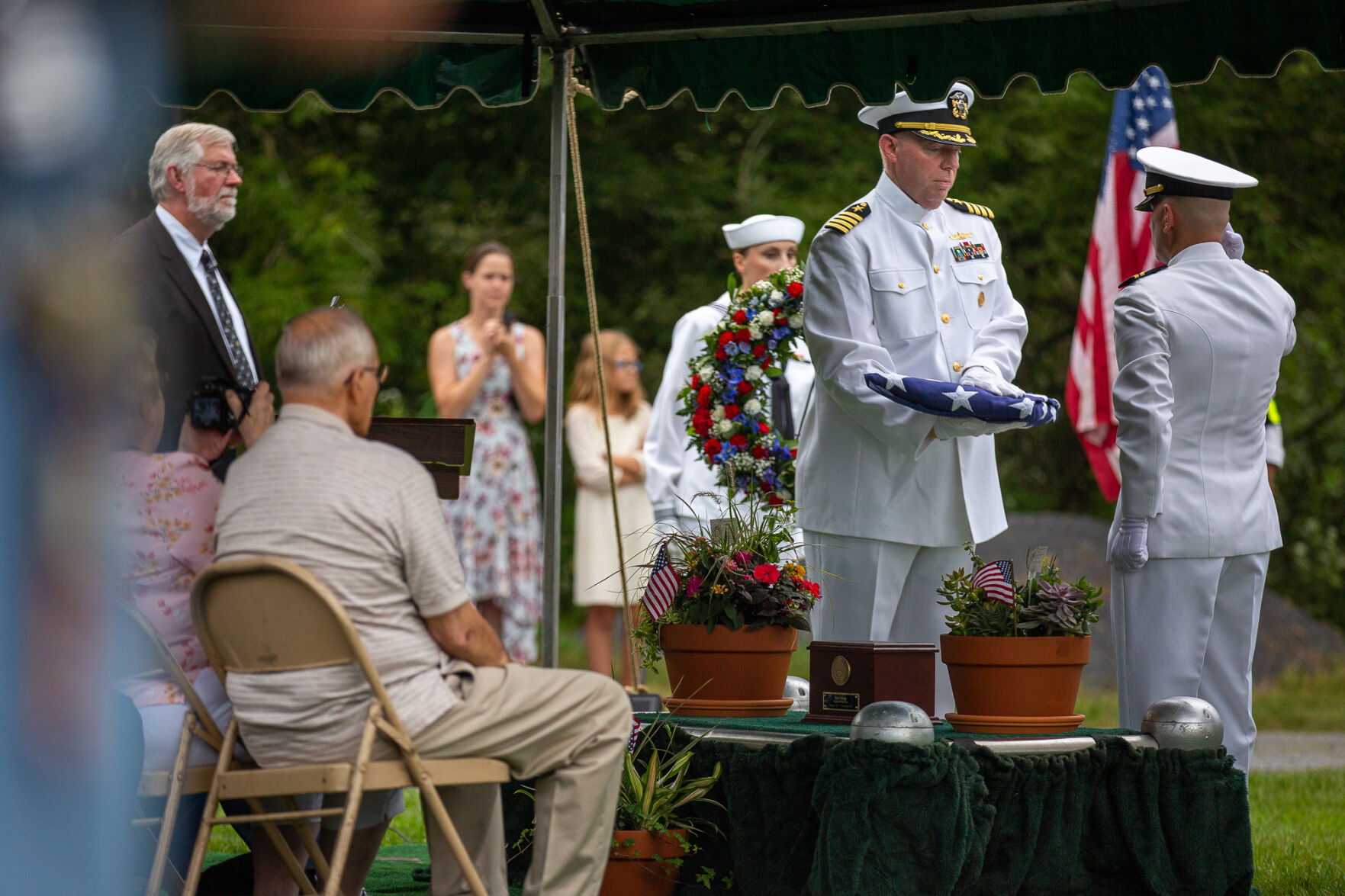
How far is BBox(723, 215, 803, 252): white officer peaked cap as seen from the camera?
23.5 ft

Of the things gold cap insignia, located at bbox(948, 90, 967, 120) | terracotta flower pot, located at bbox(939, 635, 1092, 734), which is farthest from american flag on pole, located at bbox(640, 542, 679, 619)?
gold cap insignia, located at bbox(948, 90, 967, 120)

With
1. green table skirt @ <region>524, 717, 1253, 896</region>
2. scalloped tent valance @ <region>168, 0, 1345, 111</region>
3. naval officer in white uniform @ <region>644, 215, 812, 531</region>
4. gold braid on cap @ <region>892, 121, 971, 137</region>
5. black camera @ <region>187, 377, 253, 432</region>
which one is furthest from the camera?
naval officer in white uniform @ <region>644, 215, 812, 531</region>

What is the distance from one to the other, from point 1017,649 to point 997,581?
20cm

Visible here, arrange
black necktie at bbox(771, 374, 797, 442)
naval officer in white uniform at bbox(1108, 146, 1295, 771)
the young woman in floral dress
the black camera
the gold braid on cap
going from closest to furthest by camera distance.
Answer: the black camera, naval officer in white uniform at bbox(1108, 146, 1295, 771), the gold braid on cap, black necktie at bbox(771, 374, 797, 442), the young woman in floral dress

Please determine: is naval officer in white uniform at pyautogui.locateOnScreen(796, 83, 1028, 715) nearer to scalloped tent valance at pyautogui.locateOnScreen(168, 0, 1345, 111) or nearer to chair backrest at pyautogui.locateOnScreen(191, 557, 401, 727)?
scalloped tent valance at pyautogui.locateOnScreen(168, 0, 1345, 111)

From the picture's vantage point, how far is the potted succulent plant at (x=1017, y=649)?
163 inches

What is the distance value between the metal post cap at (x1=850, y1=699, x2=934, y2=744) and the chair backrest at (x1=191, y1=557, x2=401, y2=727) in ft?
3.82

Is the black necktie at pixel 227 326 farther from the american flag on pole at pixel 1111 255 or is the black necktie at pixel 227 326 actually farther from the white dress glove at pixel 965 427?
the american flag on pole at pixel 1111 255

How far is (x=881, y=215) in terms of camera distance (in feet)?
16.6

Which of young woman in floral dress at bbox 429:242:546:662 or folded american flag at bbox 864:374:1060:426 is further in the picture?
young woman in floral dress at bbox 429:242:546:662

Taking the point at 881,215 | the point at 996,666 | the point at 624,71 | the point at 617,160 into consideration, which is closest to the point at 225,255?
the point at 617,160

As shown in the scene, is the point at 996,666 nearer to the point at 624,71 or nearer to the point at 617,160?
the point at 624,71

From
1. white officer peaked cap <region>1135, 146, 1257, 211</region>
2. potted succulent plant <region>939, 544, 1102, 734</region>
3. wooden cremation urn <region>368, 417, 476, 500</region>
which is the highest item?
white officer peaked cap <region>1135, 146, 1257, 211</region>

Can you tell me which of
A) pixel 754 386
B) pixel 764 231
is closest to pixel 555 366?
pixel 754 386
